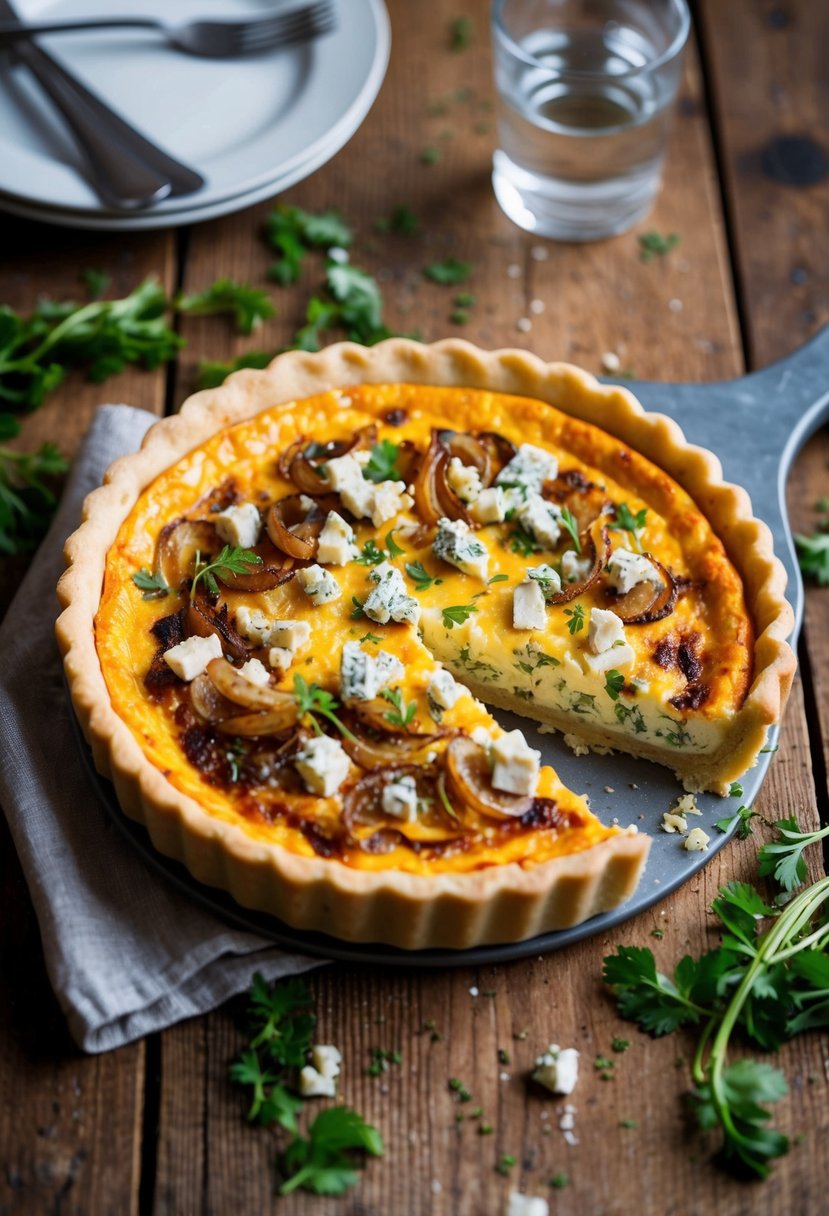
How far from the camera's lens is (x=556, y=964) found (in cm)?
355

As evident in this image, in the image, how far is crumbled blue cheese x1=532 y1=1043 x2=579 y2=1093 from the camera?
3.29 metres

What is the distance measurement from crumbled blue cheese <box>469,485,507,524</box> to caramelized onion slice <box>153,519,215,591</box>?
788 millimetres

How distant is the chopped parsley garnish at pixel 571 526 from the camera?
13.2 ft

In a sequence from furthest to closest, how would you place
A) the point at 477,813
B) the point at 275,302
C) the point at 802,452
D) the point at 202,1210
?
the point at 275,302
the point at 802,452
the point at 477,813
the point at 202,1210

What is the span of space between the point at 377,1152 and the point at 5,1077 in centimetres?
95

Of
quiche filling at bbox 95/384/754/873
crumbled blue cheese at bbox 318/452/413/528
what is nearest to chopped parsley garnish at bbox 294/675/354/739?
quiche filling at bbox 95/384/754/873

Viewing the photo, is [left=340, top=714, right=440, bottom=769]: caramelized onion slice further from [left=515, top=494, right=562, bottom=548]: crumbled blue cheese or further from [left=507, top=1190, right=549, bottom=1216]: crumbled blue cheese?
[left=507, top=1190, right=549, bottom=1216]: crumbled blue cheese

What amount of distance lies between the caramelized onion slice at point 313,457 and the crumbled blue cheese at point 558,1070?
1.79 meters

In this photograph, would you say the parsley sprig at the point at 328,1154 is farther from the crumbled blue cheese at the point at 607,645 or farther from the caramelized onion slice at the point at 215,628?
the crumbled blue cheese at the point at 607,645

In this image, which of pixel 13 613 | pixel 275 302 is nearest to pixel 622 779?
pixel 13 613

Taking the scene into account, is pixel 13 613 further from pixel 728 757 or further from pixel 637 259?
pixel 637 259

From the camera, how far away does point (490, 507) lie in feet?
13.4

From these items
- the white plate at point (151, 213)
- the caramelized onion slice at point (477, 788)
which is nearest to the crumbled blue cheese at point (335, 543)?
the caramelized onion slice at point (477, 788)

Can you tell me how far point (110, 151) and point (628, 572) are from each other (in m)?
2.58
